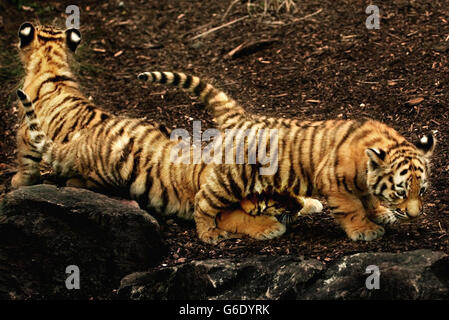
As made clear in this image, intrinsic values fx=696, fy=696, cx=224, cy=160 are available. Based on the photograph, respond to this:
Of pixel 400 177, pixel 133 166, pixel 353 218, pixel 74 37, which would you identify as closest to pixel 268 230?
Result: pixel 353 218

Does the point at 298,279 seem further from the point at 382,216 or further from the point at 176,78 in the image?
the point at 176,78

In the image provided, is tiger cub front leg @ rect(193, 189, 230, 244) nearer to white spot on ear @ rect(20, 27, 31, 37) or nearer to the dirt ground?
the dirt ground

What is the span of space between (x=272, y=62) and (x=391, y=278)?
4.17 m

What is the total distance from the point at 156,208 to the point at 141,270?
3.01 feet

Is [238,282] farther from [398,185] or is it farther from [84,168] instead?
[84,168]

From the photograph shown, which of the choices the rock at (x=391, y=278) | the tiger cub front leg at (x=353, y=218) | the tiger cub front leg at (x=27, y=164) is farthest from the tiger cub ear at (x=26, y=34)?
the rock at (x=391, y=278)

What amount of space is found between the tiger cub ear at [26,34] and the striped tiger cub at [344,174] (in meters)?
1.69

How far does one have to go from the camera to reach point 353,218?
14.9 feet

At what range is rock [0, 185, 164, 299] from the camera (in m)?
4.26

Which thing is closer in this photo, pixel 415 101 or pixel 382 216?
pixel 382 216

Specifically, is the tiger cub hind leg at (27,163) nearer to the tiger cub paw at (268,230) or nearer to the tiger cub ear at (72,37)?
the tiger cub ear at (72,37)

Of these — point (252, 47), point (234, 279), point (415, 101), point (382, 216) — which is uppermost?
point (252, 47)

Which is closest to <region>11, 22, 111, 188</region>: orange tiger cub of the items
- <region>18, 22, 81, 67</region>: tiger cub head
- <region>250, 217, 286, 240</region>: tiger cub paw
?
<region>18, 22, 81, 67</region>: tiger cub head
